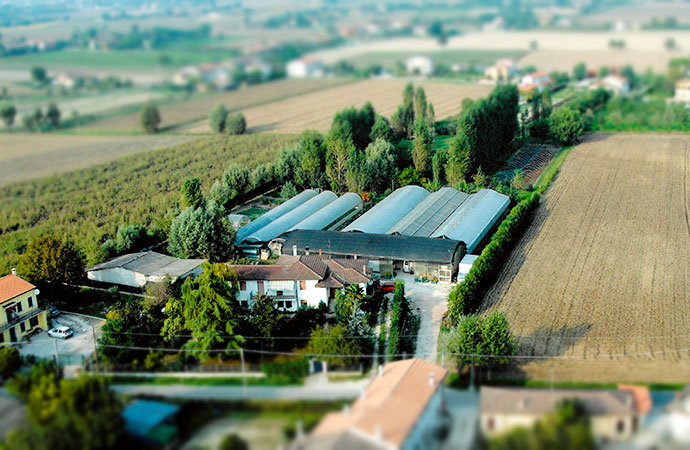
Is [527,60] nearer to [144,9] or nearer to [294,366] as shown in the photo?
[144,9]

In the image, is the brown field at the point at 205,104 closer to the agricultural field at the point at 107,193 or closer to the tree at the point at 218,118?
the tree at the point at 218,118

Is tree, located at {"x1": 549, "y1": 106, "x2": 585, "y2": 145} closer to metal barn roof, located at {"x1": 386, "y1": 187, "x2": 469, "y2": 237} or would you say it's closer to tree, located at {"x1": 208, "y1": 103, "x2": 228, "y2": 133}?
metal barn roof, located at {"x1": 386, "y1": 187, "x2": 469, "y2": 237}

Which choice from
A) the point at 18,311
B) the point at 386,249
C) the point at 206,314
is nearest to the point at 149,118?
the point at 386,249

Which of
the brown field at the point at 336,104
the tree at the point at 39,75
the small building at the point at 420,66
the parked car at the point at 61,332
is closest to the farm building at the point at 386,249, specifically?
the parked car at the point at 61,332

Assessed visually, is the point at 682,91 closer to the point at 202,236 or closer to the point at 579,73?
the point at 579,73

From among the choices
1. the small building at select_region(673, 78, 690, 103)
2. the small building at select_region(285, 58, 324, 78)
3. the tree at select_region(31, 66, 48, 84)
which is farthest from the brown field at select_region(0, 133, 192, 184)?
the small building at select_region(673, 78, 690, 103)

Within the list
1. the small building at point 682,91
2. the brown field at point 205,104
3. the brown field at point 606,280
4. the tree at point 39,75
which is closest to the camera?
the brown field at point 606,280

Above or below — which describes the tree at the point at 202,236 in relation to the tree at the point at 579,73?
below
